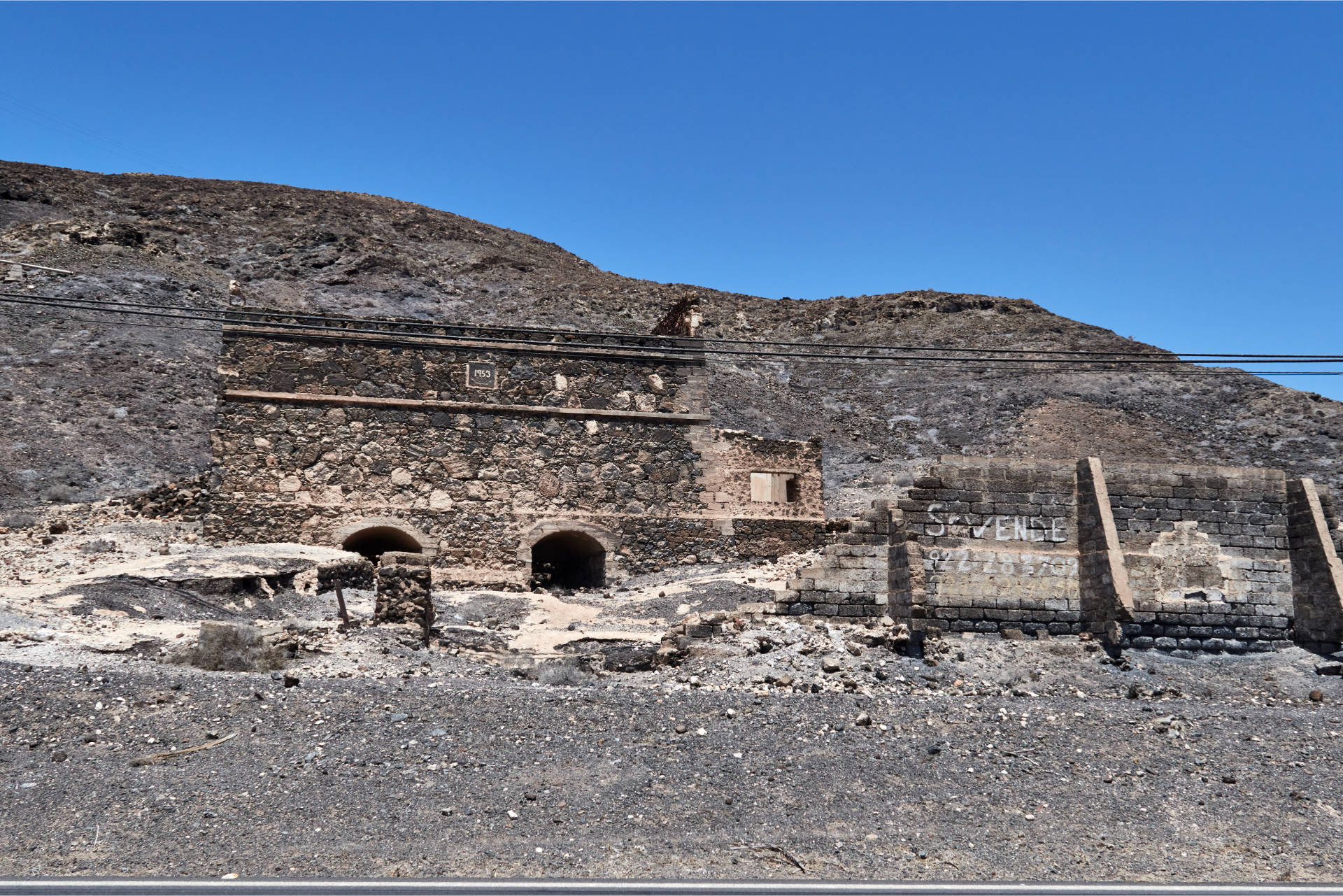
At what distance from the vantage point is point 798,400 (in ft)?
131

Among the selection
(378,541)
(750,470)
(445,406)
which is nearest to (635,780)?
(445,406)

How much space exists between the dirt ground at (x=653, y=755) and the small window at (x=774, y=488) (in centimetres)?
770

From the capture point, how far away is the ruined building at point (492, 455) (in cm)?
1836

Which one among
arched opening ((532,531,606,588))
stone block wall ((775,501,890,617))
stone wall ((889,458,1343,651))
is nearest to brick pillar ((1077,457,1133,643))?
stone wall ((889,458,1343,651))

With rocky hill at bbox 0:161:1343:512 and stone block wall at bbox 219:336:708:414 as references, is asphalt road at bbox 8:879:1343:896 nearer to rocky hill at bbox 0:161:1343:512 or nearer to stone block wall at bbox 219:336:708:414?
stone block wall at bbox 219:336:708:414

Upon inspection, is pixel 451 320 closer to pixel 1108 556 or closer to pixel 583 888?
pixel 1108 556

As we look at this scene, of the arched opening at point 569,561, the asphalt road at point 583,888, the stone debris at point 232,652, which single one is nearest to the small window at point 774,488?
the arched opening at point 569,561

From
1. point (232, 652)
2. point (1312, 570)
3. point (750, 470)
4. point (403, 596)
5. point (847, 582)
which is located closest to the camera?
point (232, 652)

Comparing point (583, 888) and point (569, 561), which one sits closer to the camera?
point (583, 888)

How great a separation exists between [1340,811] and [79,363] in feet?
116

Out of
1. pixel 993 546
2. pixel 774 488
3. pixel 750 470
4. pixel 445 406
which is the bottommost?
pixel 993 546

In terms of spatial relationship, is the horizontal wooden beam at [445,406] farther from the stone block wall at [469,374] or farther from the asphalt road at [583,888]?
the asphalt road at [583,888]

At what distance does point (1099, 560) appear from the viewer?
43.3 feet

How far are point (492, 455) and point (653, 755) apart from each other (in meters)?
11.2
